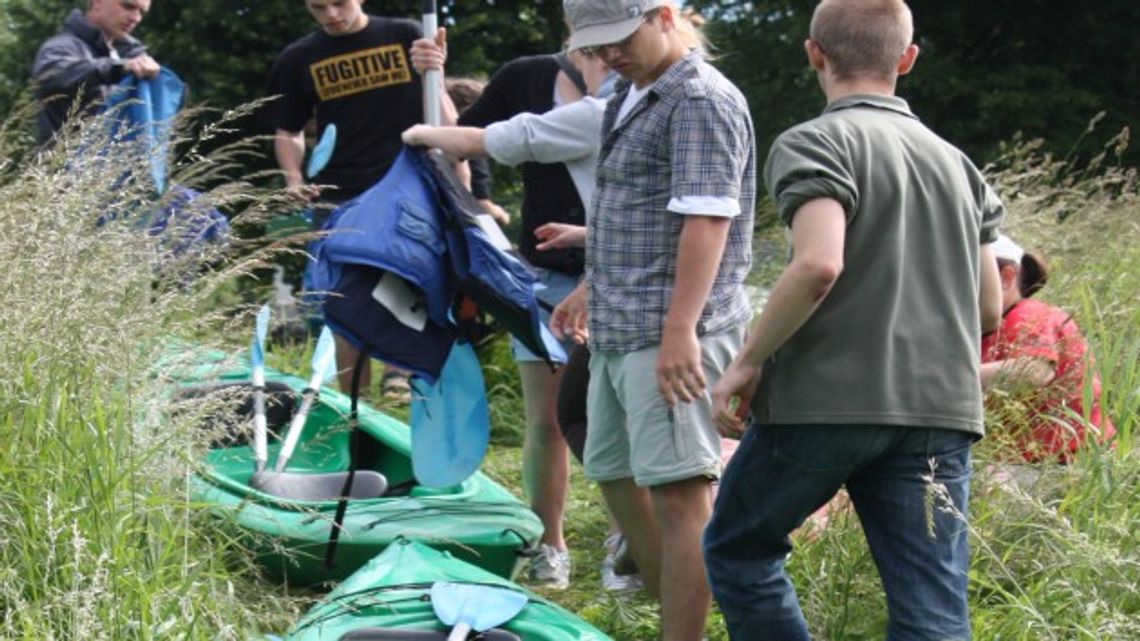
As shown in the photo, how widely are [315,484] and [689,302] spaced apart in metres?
1.81

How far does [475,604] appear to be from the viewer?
3.85 m

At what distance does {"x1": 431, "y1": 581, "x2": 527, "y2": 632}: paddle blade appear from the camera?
149 inches

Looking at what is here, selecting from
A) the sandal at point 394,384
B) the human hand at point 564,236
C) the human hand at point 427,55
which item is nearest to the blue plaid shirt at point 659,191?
the human hand at point 564,236

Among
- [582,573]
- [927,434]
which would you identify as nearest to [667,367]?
[927,434]

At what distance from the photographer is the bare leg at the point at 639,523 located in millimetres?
4441

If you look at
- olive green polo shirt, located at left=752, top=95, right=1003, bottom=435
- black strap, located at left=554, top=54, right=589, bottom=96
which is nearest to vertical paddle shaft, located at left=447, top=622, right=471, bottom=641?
olive green polo shirt, located at left=752, top=95, right=1003, bottom=435

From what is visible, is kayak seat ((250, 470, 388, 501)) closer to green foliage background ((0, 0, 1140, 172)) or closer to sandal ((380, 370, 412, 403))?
sandal ((380, 370, 412, 403))

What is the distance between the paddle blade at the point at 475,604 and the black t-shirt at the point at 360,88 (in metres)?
3.67

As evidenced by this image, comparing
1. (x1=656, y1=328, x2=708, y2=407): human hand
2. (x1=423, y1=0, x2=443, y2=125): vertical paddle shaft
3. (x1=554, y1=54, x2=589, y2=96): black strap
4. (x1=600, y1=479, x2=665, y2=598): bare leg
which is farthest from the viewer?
(x1=423, y1=0, x2=443, y2=125): vertical paddle shaft

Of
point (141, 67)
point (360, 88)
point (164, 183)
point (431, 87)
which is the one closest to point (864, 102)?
point (431, 87)

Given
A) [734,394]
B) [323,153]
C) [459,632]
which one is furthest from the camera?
[323,153]

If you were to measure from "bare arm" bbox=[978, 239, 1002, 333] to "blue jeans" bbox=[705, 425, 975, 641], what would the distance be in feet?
1.21

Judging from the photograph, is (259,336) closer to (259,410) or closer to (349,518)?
(259,410)

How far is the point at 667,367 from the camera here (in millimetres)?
3922
